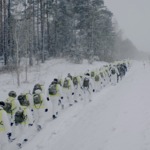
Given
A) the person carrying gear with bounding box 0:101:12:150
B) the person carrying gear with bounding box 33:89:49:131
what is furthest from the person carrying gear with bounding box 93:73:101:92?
the person carrying gear with bounding box 0:101:12:150

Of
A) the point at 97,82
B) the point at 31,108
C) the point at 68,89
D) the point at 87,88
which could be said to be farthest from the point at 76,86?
the point at 31,108

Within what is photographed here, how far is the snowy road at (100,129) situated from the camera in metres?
12.0

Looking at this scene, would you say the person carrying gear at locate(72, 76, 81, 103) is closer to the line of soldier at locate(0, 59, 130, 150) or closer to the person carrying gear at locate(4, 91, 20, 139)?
the line of soldier at locate(0, 59, 130, 150)

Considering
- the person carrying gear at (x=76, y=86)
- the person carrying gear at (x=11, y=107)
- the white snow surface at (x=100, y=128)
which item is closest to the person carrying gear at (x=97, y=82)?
the person carrying gear at (x=76, y=86)

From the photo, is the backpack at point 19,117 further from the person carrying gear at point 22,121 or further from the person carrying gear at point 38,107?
the person carrying gear at point 38,107

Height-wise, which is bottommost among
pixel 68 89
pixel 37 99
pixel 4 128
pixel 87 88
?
pixel 4 128

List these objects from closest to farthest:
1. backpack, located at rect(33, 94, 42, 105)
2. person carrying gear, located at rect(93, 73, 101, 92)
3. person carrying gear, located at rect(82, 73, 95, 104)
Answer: backpack, located at rect(33, 94, 42, 105) → person carrying gear, located at rect(82, 73, 95, 104) → person carrying gear, located at rect(93, 73, 101, 92)

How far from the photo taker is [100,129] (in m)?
14.1

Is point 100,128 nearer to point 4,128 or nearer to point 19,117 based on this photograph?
point 19,117

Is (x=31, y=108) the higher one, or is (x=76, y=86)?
(x=76, y=86)

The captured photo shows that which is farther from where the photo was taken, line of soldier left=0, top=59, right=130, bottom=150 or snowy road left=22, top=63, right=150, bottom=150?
line of soldier left=0, top=59, right=130, bottom=150

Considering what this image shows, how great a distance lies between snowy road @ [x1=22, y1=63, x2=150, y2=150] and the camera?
39.4ft

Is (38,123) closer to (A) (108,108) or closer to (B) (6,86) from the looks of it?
(A) (108,108)

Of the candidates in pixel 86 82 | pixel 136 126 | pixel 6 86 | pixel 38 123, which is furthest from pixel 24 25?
pixel 136 126
